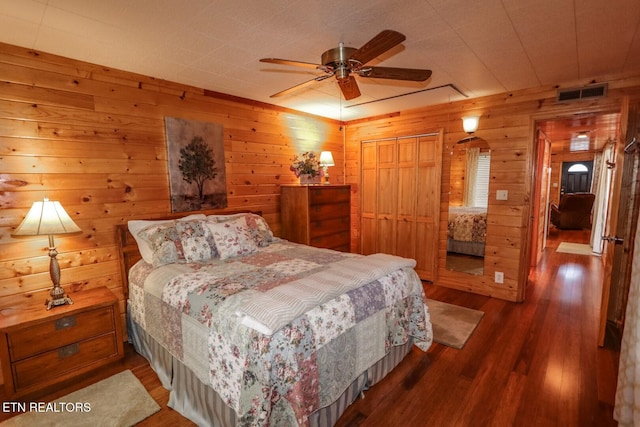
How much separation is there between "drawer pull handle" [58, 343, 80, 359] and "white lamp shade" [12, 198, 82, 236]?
83 cm

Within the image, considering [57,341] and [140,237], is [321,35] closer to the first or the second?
[140,237]

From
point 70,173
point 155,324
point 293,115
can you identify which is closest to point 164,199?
point 70,173

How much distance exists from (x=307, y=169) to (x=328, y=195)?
0.45 m

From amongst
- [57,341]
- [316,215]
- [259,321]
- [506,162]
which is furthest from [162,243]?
[506,162]

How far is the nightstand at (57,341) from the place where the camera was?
1910 millimetres

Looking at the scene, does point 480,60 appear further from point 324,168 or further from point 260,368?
point 260,368

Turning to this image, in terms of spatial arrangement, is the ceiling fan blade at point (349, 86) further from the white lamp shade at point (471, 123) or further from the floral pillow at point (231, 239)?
the white lamp shade at point (471, 123)

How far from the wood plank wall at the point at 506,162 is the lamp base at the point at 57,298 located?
13.1 feet

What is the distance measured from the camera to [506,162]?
344cm

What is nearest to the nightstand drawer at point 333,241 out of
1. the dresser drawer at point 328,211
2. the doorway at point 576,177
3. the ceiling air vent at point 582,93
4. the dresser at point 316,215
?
the dresser at point 316,215

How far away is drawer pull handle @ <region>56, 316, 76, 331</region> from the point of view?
2.07m

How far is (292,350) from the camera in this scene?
1446 millimetres

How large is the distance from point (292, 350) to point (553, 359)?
2.26 m

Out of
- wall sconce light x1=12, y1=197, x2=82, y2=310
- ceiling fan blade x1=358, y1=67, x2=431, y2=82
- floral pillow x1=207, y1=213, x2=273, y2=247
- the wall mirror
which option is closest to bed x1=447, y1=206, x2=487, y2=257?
the wall mirror
